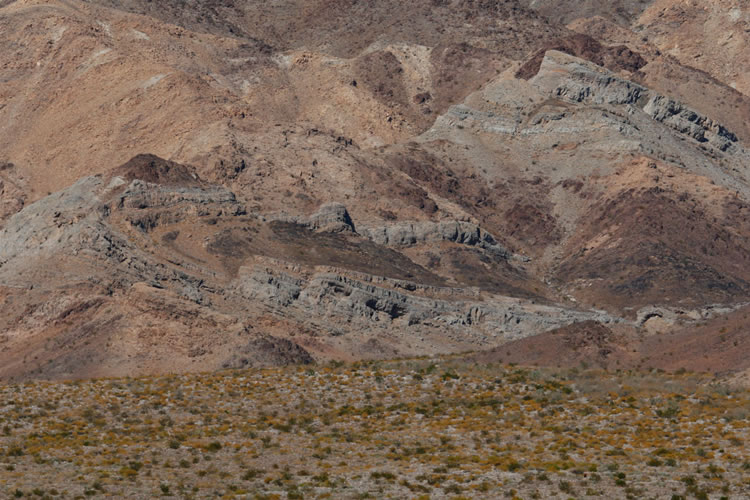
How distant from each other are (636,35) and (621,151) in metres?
47.8

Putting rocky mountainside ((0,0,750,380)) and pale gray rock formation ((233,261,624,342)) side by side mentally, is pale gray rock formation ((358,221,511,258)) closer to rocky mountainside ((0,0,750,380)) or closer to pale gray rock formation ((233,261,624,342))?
rocky mountainside ((0,0,750,380))

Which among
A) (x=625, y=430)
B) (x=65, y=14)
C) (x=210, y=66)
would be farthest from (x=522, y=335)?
(x=65, y=14)

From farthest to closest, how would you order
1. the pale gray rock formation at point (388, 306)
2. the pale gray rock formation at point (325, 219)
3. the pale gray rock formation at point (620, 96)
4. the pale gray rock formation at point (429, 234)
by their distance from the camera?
the pale gray rock formation at point (620, 96), the pale gray rock formation at point (429, 234), the pale gray rock formation at point (325, 219), the pale gray rock formation at point (388, 306)

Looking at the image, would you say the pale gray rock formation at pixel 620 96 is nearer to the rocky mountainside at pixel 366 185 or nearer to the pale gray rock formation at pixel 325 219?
the rocky mountainside at pixel 366 185

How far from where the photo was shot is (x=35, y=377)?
74.9 metres

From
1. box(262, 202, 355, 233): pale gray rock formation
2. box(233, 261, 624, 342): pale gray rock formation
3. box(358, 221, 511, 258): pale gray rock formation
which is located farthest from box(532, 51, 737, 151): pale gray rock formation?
box(233, 261, 624, 342): pale gray rock formation

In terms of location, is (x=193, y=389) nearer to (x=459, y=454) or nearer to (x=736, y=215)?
(x=459, y=454)

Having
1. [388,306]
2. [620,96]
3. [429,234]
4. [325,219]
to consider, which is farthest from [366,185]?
[620,96]

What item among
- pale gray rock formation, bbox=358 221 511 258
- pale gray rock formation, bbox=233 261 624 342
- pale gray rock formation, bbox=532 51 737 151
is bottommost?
pale gray rock formation, bbox=233 261 624 342

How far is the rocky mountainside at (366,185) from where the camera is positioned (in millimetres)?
82750

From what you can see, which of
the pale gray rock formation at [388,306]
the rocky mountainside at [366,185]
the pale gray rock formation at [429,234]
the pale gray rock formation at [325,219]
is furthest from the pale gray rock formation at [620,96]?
the pale gray rock formation at [388,306]

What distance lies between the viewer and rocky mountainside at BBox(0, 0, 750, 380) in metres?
82.8

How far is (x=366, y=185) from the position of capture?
110688 millimetres

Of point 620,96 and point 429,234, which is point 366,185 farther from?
point 620,96
